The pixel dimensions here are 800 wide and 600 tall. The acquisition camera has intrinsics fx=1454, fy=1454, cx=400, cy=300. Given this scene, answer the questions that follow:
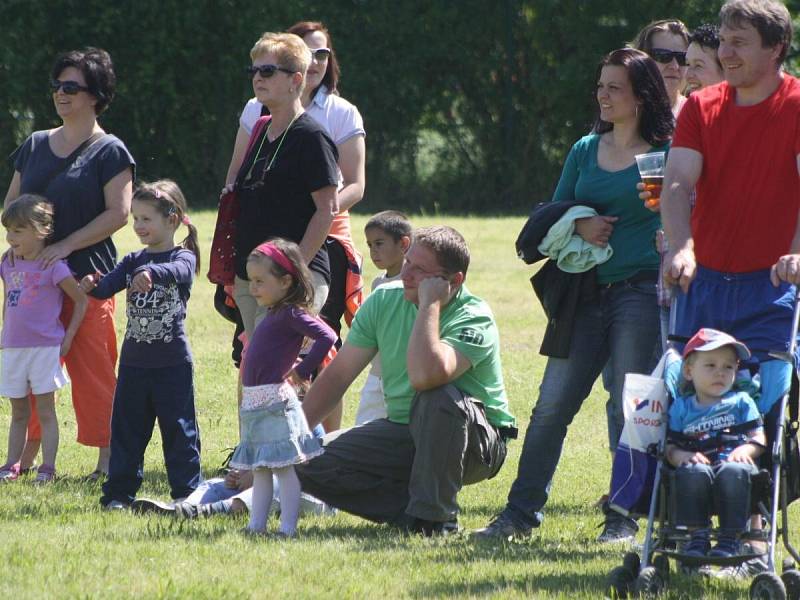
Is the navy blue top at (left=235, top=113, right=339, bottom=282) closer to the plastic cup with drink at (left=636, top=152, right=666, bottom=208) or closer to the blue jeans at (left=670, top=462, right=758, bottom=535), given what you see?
the plastic cup with drink at (left=636, top=152, right=666, bottom=208)

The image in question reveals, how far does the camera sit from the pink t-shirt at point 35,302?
25.0 ft

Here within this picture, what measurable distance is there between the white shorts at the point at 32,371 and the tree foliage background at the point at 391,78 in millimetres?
14451

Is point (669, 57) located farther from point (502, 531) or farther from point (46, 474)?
point (46, 474)

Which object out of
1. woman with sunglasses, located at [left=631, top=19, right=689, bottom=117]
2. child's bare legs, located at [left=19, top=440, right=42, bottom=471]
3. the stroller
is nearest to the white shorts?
child's bare legs, located at [left=19, top=440, right=42, bottom=471]

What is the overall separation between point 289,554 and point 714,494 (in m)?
1.70

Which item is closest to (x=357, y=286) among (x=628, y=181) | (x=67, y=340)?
(x=67, y=340)

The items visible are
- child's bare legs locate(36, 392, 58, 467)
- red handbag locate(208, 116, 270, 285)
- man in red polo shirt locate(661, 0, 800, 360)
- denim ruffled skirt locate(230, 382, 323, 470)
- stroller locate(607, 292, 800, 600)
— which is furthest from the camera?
child's bare legs locate(36, 392, 58, 467)

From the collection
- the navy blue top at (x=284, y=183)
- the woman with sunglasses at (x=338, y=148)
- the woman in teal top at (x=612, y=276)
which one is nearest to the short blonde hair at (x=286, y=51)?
the navy blue top at (x=284, y=183)

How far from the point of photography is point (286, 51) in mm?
7035

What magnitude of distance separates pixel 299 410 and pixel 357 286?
1695mm

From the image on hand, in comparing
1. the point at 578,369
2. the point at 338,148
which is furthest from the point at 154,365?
the point at 578,369

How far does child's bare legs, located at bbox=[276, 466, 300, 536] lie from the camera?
6.31m

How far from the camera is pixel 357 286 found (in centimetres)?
799

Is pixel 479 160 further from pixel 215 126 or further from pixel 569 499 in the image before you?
pixel 569 499
